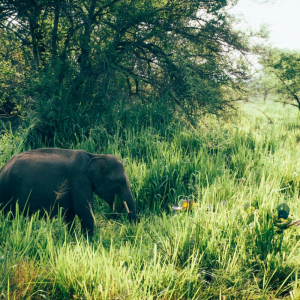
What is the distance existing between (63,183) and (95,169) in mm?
340

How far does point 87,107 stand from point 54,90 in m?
0.69

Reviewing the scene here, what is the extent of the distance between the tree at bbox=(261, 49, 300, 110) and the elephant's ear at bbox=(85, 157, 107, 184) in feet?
23.5

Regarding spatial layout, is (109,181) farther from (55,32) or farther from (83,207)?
(55,32)

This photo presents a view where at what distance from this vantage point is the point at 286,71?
984 cm

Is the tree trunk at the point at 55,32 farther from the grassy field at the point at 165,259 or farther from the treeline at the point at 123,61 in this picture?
the grassy field at the point at 165,259

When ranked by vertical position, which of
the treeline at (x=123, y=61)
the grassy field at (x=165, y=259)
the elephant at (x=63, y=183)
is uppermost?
the treeline at (x=123, y=61)

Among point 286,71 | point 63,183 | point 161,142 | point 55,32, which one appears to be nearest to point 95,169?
point 63,183

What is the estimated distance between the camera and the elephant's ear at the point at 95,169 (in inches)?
144

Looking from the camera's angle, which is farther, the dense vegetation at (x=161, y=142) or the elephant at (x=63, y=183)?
the elephant at (x=63, y=183)

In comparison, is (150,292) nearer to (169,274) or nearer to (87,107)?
(169,274)

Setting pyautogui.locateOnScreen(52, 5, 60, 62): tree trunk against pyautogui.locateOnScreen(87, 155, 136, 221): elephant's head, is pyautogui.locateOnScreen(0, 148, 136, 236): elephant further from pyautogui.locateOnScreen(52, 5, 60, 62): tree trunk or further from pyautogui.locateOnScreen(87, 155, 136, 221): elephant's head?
pyautogui.locateOnScreen(52, 5, 60, 62): tree trunk

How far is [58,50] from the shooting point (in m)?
7.81

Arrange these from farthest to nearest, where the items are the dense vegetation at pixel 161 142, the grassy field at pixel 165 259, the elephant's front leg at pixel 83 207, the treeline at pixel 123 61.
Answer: the treeline at pixel 123 61
the elephant's front leg at pixel 83 207
the dense vegetation at pixel 161 142
the grassy field at pixel 165 259

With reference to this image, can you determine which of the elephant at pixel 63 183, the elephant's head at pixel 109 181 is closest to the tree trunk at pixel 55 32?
the elephant at pixel 63 183
